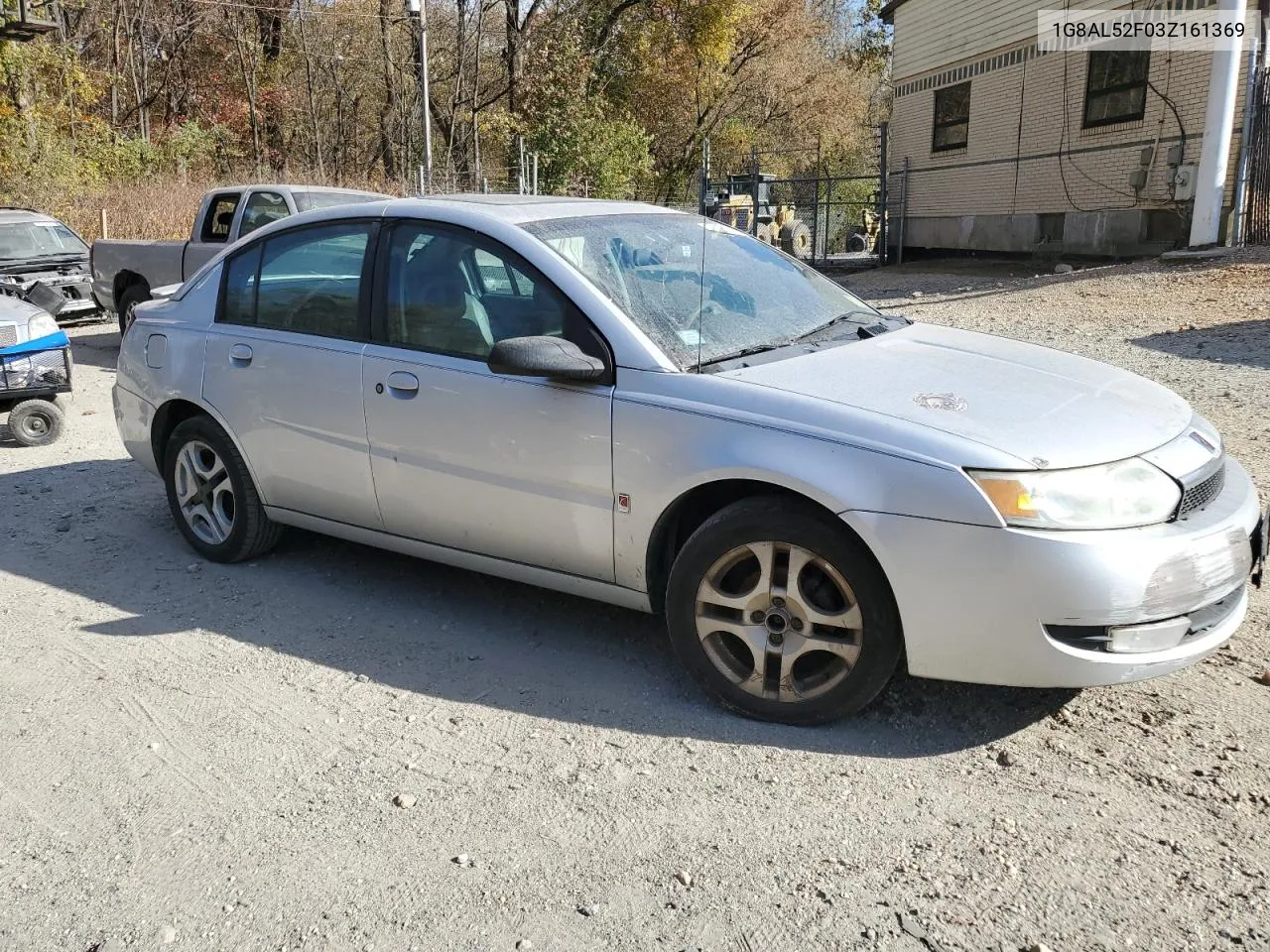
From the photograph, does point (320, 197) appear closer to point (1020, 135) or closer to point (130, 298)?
point (130, 298)

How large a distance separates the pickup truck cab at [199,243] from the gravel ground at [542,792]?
690 cm

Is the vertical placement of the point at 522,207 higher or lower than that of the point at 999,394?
higher

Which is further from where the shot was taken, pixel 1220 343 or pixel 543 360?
pixel 1220 343

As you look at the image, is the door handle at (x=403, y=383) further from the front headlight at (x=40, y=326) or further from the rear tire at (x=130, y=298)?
the rear tire at (x=130, y=298)

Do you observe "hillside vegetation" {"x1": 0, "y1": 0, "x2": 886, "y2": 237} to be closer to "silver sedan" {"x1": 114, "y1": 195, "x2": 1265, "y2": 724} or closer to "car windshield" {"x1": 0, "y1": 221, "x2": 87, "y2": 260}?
"car windshield" {"x1": 0, "y1": 221, "x2": 87, "y2": 260}

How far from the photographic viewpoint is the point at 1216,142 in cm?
1406

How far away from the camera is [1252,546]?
3.44m

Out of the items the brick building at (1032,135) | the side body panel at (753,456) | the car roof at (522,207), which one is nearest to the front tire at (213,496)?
the car roof at (522,207)

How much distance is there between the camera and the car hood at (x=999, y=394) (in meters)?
3.26

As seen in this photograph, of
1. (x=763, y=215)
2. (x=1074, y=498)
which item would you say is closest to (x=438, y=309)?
(x=1074, y=498)

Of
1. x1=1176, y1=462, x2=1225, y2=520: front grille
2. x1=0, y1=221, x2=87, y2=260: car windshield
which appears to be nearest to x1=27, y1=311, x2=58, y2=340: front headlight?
x1=0, y1=221, x2=87, y2=260: car windshield

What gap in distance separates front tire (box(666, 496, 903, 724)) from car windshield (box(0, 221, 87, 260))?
14119 millimetres

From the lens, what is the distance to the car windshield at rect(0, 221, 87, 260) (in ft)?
48.1

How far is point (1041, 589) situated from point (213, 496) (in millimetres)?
3799
